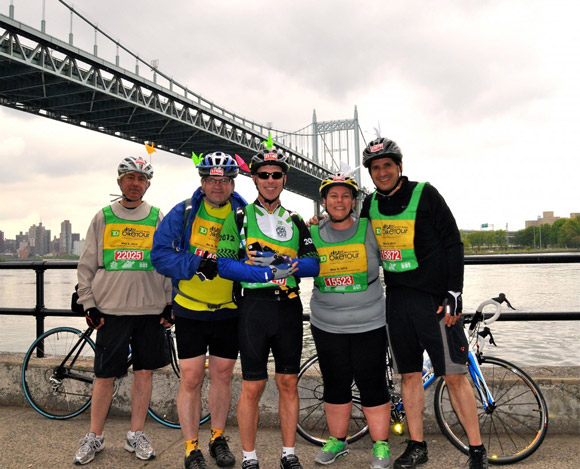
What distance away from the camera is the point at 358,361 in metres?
2.98

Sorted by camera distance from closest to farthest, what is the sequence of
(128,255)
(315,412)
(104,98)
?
(128,255) → (315,412) → (104,98)

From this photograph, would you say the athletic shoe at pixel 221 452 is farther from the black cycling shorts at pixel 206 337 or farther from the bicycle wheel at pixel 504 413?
the bicycle wheel at pixel 504 413

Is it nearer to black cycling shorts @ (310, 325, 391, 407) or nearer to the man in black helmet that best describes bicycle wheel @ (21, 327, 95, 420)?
black cycling shorts @ (310, 325, 391, 407)

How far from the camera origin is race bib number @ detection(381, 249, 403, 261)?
119 inches

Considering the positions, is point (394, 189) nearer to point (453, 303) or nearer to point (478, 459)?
point (453, 303)

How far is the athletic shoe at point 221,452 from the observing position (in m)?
3.02

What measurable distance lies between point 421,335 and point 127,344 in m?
1.97

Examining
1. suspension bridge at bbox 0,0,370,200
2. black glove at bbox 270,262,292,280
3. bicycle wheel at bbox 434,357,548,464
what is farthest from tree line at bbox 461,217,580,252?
black glove at bbox 270,262,292,280

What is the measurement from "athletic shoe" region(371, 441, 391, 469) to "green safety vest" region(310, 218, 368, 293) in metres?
0.96

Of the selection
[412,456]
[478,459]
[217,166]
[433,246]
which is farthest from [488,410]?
[217,166]

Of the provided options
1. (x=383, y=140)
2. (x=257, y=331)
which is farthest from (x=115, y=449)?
(x=383, y=140)

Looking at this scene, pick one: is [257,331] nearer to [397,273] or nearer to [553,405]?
[397,273]

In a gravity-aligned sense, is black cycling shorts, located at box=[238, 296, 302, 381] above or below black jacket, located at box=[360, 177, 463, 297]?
below

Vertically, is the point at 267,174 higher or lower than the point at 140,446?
higher
